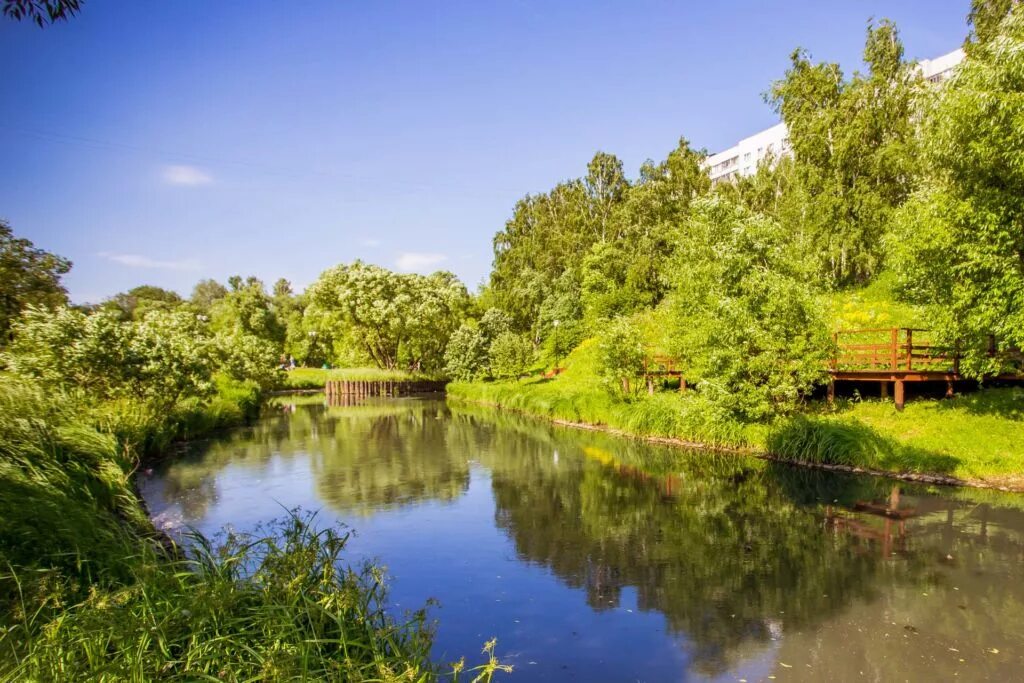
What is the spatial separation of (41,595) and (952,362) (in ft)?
79.6

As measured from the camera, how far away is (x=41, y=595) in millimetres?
6832

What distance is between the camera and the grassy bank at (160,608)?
5.24m

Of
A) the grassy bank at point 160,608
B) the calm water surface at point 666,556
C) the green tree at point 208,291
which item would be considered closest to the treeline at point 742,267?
the calm water surface at point 666,556

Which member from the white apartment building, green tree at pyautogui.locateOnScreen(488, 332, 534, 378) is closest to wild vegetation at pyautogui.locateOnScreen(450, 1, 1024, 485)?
green tree at pyautogui.locateOnScreen(488, 332, 534, 378)

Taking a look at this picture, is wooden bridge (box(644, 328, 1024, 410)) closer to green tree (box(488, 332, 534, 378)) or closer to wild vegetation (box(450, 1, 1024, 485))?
wild vegetation (box(450, 1, 1024, 485))

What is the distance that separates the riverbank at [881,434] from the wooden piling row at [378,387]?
31.3 metres

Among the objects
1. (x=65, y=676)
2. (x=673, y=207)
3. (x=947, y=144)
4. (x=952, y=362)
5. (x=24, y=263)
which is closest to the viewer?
(x=65, y=676)

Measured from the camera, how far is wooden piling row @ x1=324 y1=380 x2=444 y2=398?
5315 centimetres

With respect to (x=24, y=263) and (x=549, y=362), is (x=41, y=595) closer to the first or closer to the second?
(x=24, y=263)

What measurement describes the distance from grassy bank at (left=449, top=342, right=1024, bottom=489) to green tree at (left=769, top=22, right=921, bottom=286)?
1756cm

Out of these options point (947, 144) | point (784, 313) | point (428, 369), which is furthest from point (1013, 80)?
point (428, 369)

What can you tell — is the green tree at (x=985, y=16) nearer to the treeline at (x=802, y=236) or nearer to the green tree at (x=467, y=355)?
the treeline at (x=802, y=236)

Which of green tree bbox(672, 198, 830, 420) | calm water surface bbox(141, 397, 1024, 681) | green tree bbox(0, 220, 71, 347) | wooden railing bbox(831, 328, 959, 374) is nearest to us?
calm water surface bbox(141, 397, 1024, 681)

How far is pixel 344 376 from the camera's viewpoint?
5775 centimetres
